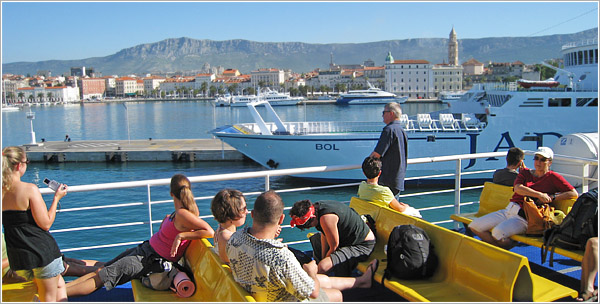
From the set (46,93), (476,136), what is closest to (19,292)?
(476,136)

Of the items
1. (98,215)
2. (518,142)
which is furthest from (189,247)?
(518,142)

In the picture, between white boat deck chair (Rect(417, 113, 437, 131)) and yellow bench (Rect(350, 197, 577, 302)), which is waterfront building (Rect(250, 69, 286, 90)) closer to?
white boat deck chair (Rect(417, 113, 437, 131))

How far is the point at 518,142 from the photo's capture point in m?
16.9

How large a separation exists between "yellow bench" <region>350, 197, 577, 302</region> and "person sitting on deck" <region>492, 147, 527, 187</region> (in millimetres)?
1396

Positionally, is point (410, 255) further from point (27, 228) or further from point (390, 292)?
point (27, 228)

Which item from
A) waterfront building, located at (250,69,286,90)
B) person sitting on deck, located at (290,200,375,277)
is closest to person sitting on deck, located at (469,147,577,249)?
person sitting on deck, located at (290,200,375,277)

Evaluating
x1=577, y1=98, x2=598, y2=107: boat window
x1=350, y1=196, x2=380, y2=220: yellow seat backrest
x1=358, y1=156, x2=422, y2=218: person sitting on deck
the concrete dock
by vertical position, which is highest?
x1=577, y1=98, x2=598, y2=107: boat window

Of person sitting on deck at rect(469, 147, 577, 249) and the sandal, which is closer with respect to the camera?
the sandal

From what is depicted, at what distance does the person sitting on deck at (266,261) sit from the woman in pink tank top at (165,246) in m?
0.63

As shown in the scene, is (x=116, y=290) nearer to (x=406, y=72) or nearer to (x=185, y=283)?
(x=185, y=283)

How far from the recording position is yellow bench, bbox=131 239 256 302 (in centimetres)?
288

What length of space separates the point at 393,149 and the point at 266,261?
2.53 meters

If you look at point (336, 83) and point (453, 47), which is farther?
point (453, 47)

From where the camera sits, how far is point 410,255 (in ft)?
11.0
